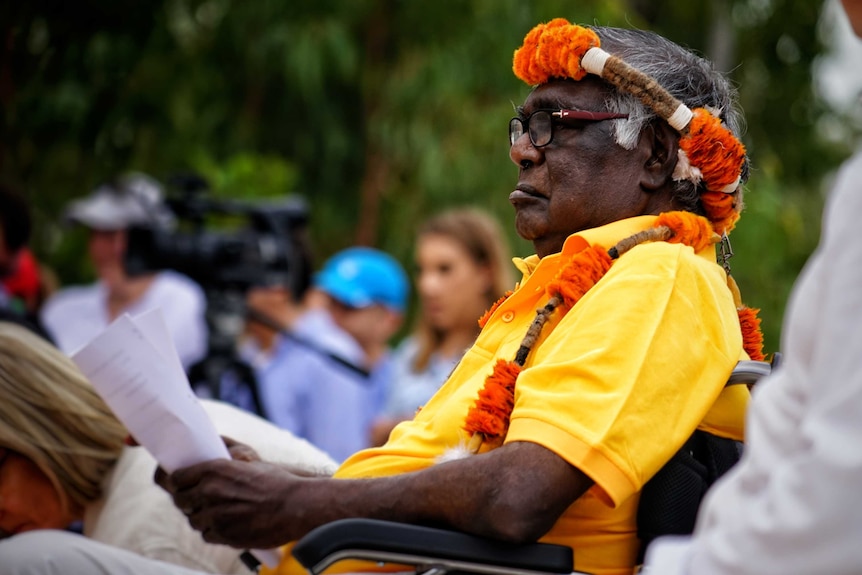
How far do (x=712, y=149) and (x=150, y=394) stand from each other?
1.33 metres

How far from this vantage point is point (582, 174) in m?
2.70

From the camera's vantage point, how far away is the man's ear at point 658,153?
2699mm

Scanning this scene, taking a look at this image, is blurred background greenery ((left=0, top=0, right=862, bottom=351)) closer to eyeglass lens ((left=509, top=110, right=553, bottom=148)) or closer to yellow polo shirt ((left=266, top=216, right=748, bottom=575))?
eyeglass lens ((left=509, top=110, right=553, bottom=148))

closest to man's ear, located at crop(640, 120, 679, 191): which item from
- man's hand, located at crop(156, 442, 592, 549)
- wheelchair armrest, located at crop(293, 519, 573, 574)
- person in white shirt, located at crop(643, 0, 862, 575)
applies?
man's hand, located at crop(156, 442, 592, 549)

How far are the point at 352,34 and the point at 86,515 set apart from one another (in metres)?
5.69

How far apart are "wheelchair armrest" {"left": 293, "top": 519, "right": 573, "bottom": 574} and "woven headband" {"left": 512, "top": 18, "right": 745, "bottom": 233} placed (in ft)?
3.12

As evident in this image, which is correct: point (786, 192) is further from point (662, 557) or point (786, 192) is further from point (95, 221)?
point (662, 557)

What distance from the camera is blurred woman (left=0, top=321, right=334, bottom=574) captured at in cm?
303

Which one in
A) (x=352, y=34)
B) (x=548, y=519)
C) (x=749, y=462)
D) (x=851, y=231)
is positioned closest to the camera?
(x=851, y=231)

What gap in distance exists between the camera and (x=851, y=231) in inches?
54.2

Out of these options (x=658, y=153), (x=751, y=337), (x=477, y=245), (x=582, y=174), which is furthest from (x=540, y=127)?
(x=477, y=245)

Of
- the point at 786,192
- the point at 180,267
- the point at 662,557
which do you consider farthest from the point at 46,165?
the point at 786,192

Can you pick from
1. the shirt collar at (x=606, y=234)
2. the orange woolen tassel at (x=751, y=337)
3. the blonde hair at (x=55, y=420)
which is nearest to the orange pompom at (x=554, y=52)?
the shirt collar at (x=606, y=234)

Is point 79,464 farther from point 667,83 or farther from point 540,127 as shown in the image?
point 667,83
